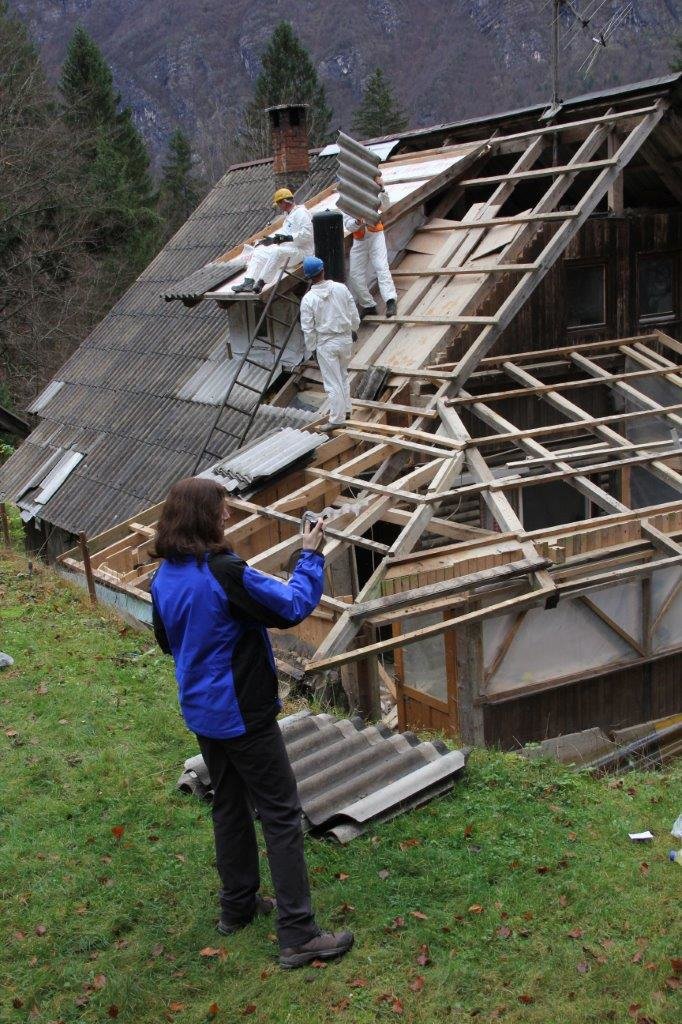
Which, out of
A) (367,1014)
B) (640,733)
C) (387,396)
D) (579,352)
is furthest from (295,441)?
(367,1014)

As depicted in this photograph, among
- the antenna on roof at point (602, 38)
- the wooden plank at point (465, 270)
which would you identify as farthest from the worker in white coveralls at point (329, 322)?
the antenna on roof at point (602, 38)

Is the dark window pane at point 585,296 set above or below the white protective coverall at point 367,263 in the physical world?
below

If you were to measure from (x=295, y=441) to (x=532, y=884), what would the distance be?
614cm

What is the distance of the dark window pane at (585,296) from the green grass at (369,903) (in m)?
6.95

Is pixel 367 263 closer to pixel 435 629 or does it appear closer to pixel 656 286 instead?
pixel 656 286

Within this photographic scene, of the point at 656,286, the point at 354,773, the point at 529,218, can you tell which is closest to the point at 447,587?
the point at 354,773

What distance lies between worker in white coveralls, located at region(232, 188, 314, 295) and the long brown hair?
27.0 ft

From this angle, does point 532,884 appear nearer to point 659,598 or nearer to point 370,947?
point 370,947

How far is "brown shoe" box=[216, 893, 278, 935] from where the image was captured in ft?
13.7

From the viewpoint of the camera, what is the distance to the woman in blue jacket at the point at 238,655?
3.78 m

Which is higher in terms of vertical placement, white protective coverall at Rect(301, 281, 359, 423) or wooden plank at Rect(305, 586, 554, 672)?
white protective coverall at Rect(301, 281, 359, 423)

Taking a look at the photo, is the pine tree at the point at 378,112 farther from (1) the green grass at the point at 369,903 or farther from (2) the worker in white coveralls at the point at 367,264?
(1) the green grass at the point at 369,903

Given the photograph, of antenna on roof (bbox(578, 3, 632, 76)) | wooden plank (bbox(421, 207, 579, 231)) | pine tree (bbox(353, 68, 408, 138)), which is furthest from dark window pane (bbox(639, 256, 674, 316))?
pine tree (bbox(353, 68, 408, 138))

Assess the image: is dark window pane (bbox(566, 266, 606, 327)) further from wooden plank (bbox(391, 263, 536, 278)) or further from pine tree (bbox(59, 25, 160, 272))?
pine tree (bbox(59, 25, 160, 272))
